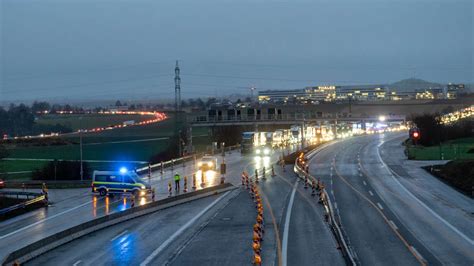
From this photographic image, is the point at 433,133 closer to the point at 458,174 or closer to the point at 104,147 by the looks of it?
the point at 458,174

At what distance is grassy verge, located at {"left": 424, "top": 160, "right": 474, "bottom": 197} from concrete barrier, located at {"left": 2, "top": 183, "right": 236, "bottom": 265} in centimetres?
1620

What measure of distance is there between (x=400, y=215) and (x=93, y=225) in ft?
49.3

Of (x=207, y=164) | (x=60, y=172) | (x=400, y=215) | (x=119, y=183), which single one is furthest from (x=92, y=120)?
(x=400, y=215)

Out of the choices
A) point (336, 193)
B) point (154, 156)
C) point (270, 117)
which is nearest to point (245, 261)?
point (336, 193)

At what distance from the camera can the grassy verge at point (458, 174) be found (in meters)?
43.3

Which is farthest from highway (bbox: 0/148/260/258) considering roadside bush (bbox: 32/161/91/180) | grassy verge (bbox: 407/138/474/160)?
grassy verge (bbox: 407/138/474/160)

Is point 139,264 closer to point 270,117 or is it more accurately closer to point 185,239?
point 185,239

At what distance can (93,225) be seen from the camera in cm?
2981

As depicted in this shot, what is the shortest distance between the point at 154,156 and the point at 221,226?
6696 cm

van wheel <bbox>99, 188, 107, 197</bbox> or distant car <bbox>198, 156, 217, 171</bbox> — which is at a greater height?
distant car <bbox>198, 156, 217, 171</bbox>

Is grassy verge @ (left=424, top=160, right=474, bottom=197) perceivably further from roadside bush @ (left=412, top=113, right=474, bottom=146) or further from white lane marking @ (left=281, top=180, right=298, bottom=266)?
roadside bush @ (left=412, top=113, right=474, bottom=146)

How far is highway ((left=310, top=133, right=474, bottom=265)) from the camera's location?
23.2 meters

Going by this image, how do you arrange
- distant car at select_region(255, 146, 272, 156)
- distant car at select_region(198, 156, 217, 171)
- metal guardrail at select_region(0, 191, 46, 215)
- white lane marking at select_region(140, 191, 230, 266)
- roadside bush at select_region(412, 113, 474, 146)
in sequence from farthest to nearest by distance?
1. roadside bush at select_region(412, 113, 474, 146)
2. distant car at select_region(255, 146, 272, 156)
3. distant car at select_region(198, 156, 217, 171)
4. metal guardrail at select_region(0, 191, 46, 215)
5. white lane marking at select_region(140, 191, 230, 266)

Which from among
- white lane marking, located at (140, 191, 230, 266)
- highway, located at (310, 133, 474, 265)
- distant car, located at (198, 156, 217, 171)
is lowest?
white lane marking, located at (140, 191, 230, 266)
